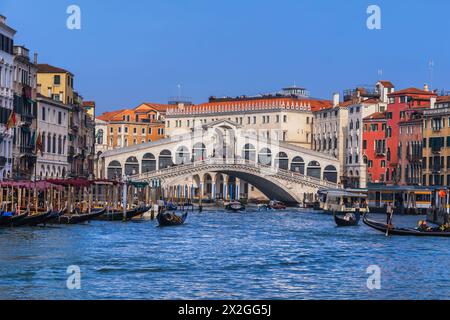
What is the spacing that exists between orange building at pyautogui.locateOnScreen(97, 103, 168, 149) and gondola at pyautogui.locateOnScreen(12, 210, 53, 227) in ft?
205

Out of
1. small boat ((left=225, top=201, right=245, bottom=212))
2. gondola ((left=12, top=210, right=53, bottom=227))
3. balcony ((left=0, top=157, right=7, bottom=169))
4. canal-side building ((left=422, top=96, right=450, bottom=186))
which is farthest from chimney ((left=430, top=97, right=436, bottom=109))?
gondola ((left=12, top=210, right=53, bottom=227))

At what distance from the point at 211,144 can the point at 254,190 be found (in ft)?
31.9

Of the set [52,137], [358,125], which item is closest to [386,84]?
[358,125]

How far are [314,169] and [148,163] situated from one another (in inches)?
398

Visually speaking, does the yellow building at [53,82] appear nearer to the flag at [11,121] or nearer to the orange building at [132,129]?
the flag at [11,121]

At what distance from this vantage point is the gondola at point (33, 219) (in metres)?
33.8

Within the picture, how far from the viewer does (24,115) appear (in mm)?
46219

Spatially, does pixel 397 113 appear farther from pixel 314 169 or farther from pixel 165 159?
pixel 165 159

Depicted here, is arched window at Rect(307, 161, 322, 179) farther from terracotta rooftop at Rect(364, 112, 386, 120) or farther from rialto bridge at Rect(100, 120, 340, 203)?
terracotta rooftop at Rect(364, 112, 386, 120)

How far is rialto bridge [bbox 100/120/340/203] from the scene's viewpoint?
225ft

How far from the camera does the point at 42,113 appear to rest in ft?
165

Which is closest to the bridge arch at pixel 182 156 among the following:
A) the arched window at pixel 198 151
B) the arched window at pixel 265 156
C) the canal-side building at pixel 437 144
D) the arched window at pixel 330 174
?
the arched window at pixel 198 151

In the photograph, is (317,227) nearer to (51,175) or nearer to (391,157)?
(51,175)

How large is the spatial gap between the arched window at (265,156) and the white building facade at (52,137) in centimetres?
2274
